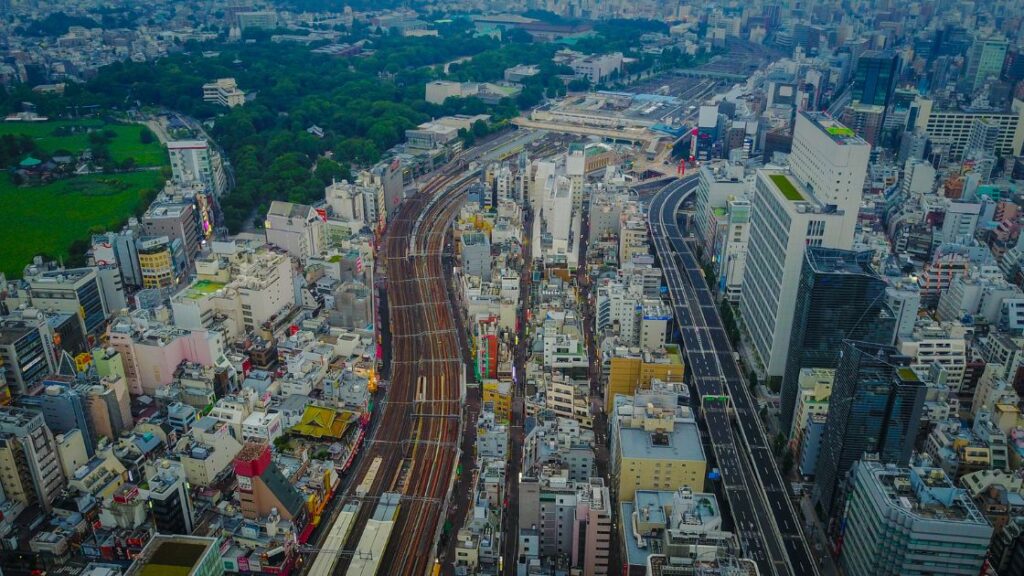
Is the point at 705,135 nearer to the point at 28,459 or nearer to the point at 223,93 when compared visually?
the point at 223,93

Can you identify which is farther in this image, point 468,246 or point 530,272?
point 530,272

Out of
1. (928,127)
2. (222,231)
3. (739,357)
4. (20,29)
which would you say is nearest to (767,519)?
(739,357)

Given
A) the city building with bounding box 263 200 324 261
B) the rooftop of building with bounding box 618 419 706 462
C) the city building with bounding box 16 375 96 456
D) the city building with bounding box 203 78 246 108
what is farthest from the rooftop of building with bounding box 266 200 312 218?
the city building with bounding box 203 78 246 108

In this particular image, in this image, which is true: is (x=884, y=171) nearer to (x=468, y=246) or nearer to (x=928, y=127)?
(x=928, y=127)

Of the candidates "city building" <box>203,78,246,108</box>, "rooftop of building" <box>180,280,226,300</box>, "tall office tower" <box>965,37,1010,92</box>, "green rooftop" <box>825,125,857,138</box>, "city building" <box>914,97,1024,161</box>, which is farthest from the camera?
"tall office tower" <box>965,37,1010,92</box>

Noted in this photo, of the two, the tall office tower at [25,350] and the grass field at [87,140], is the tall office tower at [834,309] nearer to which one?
the tall office tower at [25,350]

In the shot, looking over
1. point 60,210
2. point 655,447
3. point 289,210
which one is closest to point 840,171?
point 655,447

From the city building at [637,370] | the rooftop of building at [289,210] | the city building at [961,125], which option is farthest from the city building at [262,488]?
the city building at [961,125]

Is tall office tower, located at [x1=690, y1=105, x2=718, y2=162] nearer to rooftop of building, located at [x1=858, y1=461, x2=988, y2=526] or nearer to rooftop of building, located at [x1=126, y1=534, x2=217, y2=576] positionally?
rooftop of building, located at [x1=858, y1=461, x2=988, y2=526]
